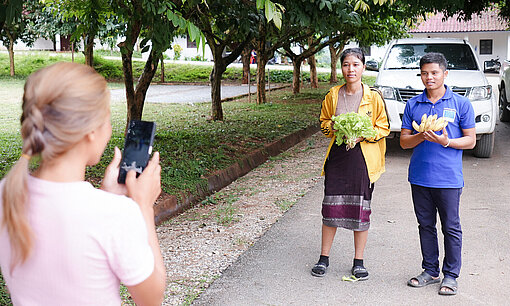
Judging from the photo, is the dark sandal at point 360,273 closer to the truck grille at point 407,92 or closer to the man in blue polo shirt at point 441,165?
the man in blue polo shirt at point 441,165

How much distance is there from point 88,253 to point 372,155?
11.6ft

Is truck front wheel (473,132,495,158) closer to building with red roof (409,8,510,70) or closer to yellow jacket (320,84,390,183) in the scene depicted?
yellow jacket (320,84,390,183)

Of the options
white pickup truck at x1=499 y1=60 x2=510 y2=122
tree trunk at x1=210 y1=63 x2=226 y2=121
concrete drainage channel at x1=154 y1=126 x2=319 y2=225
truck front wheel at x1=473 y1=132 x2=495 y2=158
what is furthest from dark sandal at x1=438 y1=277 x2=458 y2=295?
white pickup truck at x1=499 y1=60 x2=510 y2=122

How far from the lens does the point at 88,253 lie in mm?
1665

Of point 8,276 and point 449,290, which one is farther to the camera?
point 449,290

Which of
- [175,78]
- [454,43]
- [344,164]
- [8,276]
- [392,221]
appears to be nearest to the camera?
[8,276]

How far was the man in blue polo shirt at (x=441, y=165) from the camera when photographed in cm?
455

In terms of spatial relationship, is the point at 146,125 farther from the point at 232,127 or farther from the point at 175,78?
the point at 175,78

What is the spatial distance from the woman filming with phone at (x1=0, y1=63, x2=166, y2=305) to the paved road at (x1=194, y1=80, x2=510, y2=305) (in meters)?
2.77

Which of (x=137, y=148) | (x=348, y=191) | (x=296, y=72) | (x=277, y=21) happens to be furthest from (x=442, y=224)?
(x=296, y=72)

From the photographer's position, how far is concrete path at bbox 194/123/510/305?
4.54 meters

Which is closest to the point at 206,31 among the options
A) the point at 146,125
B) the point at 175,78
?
the point at 146,125

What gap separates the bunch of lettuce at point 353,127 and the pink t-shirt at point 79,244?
10.1 feet

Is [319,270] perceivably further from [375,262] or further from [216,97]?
[216,97]
